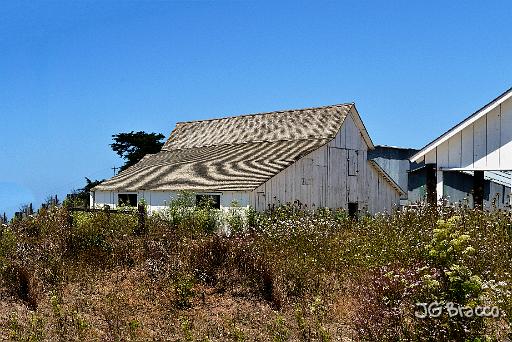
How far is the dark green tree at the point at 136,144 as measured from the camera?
53.6 m

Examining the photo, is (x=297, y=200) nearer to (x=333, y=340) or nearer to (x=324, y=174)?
(x=324, y=174)

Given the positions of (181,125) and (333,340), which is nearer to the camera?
(333,340)

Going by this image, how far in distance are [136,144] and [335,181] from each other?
94.6 ft

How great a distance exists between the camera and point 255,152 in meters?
31.6

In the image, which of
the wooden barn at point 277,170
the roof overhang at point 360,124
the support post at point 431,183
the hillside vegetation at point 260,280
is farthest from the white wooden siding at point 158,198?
the support post at point 431,183

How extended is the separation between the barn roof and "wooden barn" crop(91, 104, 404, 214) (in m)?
0.06

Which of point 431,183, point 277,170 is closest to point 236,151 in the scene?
point 277,170

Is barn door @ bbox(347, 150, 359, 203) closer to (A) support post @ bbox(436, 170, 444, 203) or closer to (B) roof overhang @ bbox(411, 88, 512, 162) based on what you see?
(A) support post @ bbox(436, 170, 444, 203)

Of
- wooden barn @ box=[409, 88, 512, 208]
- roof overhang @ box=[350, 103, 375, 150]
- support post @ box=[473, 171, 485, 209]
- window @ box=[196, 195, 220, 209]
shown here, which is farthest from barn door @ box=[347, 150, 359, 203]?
wooden barn @ box=[409, 88, 512, 208]

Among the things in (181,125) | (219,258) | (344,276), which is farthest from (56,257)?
(181,125)

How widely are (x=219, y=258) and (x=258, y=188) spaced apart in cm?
1281

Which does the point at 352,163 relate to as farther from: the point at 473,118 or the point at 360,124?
the point at 473,118

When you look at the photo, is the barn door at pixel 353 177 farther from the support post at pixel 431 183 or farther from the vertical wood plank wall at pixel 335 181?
the support post at pixel 431 183

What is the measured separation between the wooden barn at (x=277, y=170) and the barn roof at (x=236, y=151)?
0.21 ft
